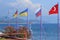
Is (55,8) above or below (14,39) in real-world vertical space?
above

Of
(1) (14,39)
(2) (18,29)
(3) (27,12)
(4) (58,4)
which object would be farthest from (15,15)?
(4) (58,4)

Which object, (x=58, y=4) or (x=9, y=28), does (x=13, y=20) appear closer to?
(x=9, y=28)

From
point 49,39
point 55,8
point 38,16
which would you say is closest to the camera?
point 55,8

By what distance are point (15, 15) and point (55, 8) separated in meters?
8.72

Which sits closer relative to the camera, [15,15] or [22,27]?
[22,27]

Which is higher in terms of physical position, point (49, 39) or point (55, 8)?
point (55, 8)

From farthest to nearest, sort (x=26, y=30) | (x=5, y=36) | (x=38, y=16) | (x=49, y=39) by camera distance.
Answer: (x=49, y=39), (x=26, y=30), (x=5, y=36), (x=38, y=16)

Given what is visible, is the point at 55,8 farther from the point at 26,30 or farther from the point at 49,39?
the point at 49,39

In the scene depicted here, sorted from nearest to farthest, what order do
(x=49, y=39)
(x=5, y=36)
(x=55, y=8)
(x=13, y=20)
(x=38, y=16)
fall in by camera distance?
(x=55, y=8), (x=38, y=16), (x=5, y=36), (x=49, y=39), (x=13, y=20)

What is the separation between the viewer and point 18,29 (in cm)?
2698

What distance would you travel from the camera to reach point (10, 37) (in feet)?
78.9

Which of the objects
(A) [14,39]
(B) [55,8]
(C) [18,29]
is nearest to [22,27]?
(C) [18,29]

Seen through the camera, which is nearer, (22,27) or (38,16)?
(38,16)

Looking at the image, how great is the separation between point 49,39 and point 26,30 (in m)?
2.76
